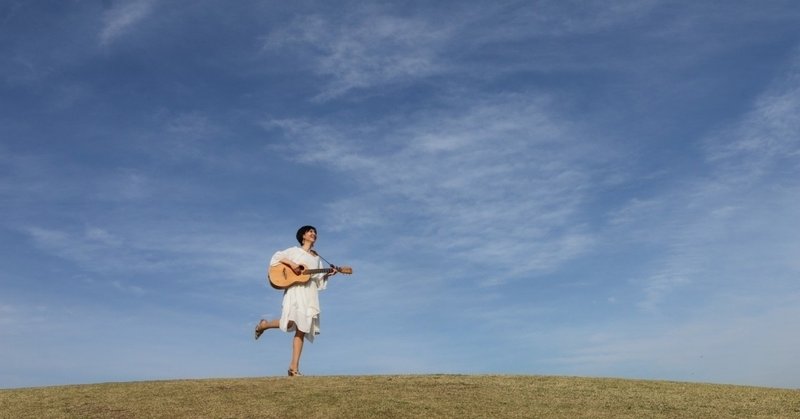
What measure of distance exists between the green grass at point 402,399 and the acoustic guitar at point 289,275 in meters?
2.27

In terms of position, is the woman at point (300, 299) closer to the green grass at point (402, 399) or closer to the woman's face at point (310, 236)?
the woman's face at point (310, 236)

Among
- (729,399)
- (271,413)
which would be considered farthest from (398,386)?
(729,399)

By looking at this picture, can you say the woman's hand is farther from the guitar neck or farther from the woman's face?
the woman's face

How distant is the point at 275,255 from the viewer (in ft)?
59.4

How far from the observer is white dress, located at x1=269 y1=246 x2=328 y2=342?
17.7m

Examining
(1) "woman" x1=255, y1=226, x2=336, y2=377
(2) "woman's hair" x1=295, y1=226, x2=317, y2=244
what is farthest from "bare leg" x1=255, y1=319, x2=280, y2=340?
(2) "woman's hair" x1=295, y1=226, x2=317, y2=244

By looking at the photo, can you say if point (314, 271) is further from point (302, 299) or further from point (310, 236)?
point (310, 236)


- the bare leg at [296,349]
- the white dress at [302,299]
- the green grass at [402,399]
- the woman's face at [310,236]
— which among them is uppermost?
the woman's face at [310,236]

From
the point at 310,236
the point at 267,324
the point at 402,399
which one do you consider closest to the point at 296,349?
the point at 267,324

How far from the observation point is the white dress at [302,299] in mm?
17688

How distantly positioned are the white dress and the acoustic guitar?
0.16 m

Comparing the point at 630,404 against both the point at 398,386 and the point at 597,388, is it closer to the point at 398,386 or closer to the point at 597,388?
the point at 597,388

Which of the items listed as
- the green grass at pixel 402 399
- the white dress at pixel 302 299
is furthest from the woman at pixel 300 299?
the green grass at pixel 402 399

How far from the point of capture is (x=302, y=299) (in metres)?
17.8
